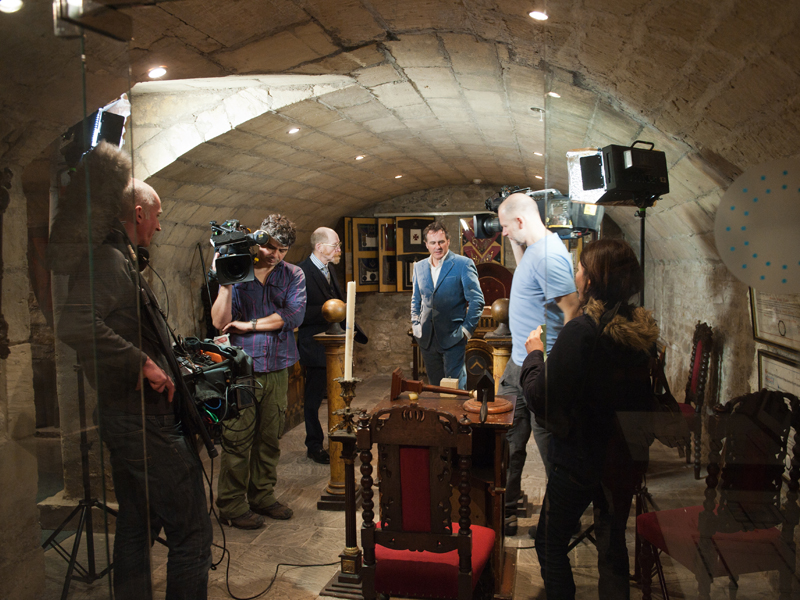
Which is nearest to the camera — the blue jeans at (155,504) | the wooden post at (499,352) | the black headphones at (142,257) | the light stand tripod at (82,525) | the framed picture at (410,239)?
the light stand tripod at (82,525)

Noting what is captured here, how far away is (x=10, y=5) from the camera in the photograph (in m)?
1.17

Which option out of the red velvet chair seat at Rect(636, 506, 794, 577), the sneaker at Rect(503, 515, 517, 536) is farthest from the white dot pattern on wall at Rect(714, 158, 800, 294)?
the sneaker at Rect(503, 515, 517, 536)

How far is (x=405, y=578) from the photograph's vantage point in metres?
1.63

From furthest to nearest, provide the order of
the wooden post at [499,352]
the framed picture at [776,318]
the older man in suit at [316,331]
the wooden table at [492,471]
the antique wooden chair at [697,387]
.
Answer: the older man in suit at [316,331] → the wooden post at [499,352] → the wooden table at [492,471] → the antique wooden chair at [697,387] → the framed picture at [776,318]

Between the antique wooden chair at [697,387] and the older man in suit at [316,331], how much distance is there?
2590mm

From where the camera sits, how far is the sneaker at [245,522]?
267cm

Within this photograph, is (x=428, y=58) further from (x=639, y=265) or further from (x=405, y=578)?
(x=405, y=578)

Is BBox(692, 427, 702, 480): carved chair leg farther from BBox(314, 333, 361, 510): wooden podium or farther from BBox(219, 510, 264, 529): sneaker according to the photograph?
BBox(219, 510, 264, 529): sneaker

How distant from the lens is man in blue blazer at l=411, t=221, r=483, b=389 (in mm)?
3486

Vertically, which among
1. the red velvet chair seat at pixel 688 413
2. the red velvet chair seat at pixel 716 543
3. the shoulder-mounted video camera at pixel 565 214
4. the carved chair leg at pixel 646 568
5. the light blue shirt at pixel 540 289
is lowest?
the carved chair leg at pixel 646 568

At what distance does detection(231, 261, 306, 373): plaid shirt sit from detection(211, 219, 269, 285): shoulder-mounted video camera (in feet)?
0.64

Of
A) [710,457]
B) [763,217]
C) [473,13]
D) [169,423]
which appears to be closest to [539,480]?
[710,457]

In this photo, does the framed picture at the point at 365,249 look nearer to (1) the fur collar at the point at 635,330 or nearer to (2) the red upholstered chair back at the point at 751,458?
(1) the fur collar at the point at 635,330

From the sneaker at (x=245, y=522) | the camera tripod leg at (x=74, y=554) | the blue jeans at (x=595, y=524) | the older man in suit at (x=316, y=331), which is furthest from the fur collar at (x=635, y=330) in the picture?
the older man in suit at (x=316, y=331)
